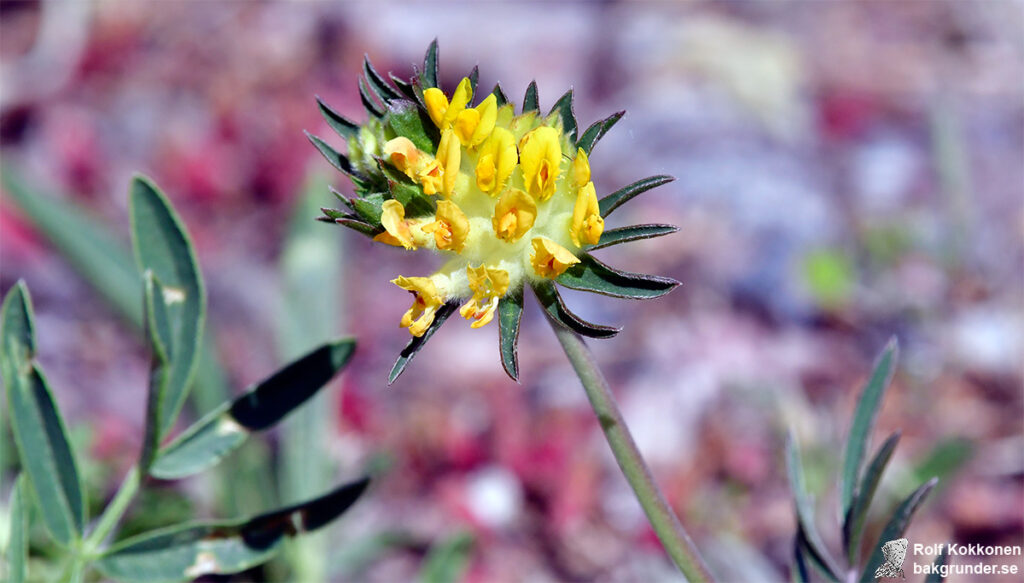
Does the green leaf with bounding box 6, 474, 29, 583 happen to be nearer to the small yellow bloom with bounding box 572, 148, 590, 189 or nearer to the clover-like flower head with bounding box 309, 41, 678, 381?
the clover-like flower head with bounding box 309, 41, 678, 381

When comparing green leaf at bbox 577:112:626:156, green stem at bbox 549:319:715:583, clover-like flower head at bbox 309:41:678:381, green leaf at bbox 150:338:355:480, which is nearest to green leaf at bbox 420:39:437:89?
clover-like flower head at bbox 309:41:678:381

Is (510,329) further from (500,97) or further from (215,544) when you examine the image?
(215,544)

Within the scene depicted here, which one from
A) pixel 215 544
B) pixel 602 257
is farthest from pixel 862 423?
pixel 602 257

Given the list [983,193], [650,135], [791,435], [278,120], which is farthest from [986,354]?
[278,120]

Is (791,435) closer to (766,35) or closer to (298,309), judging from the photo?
(298,309)

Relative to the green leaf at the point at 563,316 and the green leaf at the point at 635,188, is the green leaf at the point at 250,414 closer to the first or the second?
the green leaf at the point at 563,316

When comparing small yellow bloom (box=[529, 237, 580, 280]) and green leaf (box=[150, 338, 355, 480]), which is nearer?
small yellow bloom (box=[529, 237, 580, 280])
